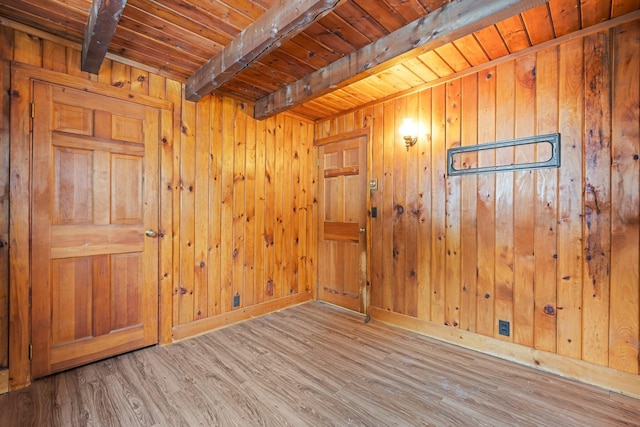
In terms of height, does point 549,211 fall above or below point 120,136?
below

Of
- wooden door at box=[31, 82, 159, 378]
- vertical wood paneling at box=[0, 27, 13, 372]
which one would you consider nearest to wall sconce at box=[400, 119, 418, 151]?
wooden door at box=[31, 82, 159, 378]

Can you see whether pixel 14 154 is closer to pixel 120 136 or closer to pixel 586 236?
pixel 120 136

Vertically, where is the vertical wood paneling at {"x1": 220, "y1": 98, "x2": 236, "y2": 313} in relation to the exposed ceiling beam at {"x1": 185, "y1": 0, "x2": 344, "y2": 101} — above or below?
below

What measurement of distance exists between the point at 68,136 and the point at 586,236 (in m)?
3.89

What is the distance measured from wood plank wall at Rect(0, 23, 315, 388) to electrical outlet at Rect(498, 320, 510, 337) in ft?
7.45

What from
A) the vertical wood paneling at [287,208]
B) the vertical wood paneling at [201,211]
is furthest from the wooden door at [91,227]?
the vertical wood paneling at [287,208]

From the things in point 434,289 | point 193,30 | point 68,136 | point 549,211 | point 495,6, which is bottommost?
point 434,289

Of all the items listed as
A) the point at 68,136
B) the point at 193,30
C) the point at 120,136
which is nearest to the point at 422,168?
the point at 193,30

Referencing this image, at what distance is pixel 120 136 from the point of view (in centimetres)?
241

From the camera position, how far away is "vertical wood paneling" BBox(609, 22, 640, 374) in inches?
75.3

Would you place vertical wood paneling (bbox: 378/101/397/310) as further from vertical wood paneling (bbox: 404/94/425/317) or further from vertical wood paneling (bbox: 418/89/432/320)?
vertical wood paneling (bbox: 418/89/432/320)

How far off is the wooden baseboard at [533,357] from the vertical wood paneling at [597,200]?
0.28ft

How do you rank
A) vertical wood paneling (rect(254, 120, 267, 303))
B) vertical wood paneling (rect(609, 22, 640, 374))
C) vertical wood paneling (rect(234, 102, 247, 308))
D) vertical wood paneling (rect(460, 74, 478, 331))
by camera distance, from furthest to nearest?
vertical wood paneling (rect(254, 120, 267, 303)) < vertical wood paneling (rect(234, 102, 247, 308)) < vertical wood paneling (rect(460, 74, 478, 331)) < vertical wood paneling (rect(609, 22, 640, 374))

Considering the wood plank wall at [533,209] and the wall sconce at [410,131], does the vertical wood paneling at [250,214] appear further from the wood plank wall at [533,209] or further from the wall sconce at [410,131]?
the wall sconce at [410,131]
